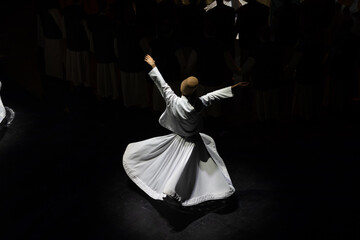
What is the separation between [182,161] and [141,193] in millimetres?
734

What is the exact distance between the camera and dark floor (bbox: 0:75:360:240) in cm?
487

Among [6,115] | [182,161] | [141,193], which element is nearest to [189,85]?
[182,161]

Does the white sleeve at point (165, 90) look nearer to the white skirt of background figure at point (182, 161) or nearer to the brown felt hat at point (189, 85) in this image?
the white skirt of background figure at point (182, 161)

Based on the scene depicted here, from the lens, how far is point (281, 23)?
7098 mm

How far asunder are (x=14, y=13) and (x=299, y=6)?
13.9ft

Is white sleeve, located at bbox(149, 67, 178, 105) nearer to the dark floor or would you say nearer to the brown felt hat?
the brown felt hat

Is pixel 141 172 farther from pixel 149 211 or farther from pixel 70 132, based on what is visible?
pixel 70 132

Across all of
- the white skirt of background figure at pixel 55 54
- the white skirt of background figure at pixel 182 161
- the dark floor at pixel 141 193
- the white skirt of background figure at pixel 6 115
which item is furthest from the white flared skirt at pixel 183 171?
the white skirt of background figure at pixel 55 54

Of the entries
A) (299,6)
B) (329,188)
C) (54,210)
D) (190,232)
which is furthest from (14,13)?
(299,6)

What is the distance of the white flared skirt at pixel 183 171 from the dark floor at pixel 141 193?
7.0 inches

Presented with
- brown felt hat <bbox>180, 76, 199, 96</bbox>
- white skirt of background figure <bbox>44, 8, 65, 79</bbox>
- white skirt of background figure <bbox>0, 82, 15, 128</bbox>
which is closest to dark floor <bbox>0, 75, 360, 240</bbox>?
white skirt of background figure <bbox>0, 82, 15, 128</bbox>

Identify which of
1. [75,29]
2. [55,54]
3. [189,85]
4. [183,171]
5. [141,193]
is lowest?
[141,193]

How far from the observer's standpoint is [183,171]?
16.1 feet

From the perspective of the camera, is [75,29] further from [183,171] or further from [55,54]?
[183,171]
